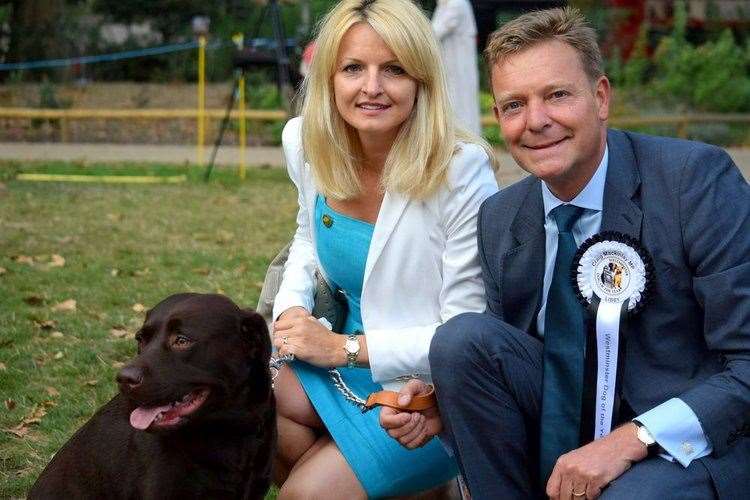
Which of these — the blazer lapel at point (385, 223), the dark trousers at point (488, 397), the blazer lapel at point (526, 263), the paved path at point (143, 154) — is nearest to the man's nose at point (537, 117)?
the blazer lapel at point (526, 263)

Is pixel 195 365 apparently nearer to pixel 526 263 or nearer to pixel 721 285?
pixel 526 263

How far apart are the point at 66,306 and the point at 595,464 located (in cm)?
419

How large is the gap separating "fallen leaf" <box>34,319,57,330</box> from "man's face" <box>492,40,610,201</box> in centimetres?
356

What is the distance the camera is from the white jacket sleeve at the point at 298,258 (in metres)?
3.65

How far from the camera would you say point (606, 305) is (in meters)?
2.84

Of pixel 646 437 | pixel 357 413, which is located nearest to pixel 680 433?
pixel 646 437

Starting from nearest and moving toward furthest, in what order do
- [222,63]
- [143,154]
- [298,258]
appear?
[298,258] < [143,154] < [222,63]

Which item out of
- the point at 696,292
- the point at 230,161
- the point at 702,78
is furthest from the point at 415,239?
the point at 702,78

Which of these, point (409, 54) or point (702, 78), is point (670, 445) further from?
point (702, 78)

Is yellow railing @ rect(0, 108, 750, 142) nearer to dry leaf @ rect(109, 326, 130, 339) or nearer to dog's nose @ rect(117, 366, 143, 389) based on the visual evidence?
dry leaf @ rect(109, 326, 130, 339)

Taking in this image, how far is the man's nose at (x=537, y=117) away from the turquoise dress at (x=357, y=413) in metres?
0.82

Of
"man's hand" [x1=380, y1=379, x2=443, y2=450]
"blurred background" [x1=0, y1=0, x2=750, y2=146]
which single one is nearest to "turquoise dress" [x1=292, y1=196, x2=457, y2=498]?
"man's hand" [x1=380, y1=379, x2=443, y2=450]

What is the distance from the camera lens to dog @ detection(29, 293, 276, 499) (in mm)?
2875

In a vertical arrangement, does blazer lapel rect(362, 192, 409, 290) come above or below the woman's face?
below
